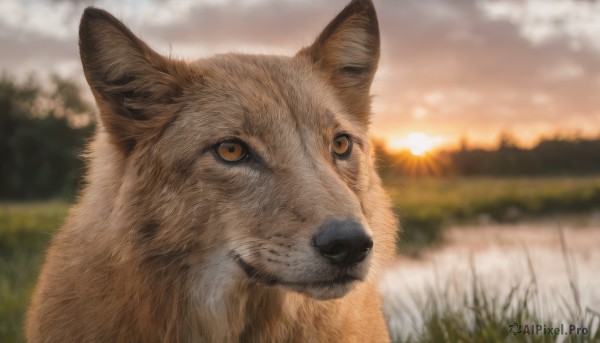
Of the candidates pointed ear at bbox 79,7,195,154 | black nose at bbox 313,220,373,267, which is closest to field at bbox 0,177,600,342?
black nose at bbox 313,220,373,267

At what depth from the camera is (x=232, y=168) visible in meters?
3.44

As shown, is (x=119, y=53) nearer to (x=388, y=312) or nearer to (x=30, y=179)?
(x=388, y=312)

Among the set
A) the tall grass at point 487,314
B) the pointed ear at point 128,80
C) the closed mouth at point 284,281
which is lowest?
the tall grass at point 487,314

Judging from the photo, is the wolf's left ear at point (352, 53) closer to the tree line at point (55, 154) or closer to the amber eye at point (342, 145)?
the amber eye at point (342, 145)

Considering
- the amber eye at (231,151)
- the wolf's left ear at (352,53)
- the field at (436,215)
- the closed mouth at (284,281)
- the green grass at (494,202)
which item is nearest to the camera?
the closed mouth at (284,281)

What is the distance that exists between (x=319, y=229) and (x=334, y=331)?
3.10 ft

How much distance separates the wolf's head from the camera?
3.08m

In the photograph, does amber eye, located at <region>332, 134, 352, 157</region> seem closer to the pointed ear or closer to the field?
the pointed ear

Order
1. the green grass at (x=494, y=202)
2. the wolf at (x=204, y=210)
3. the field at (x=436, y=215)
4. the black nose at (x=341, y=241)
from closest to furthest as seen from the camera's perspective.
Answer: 1. the black nose at (x=341, y=241)
2. the wolf at (x=204, y=210)
3. the field at (x=436, y=215)
4. the green grass at (x=494, y=202)

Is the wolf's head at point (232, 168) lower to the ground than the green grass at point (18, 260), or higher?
higher

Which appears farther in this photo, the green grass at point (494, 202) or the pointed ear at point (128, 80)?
the green grass at point (494, 202)

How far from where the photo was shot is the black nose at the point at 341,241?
2926 mm

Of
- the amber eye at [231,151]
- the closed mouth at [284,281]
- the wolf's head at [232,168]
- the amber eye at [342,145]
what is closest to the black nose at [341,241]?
the wolf's head at [232,168]

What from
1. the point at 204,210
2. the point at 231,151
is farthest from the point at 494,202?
the point at 204,210
